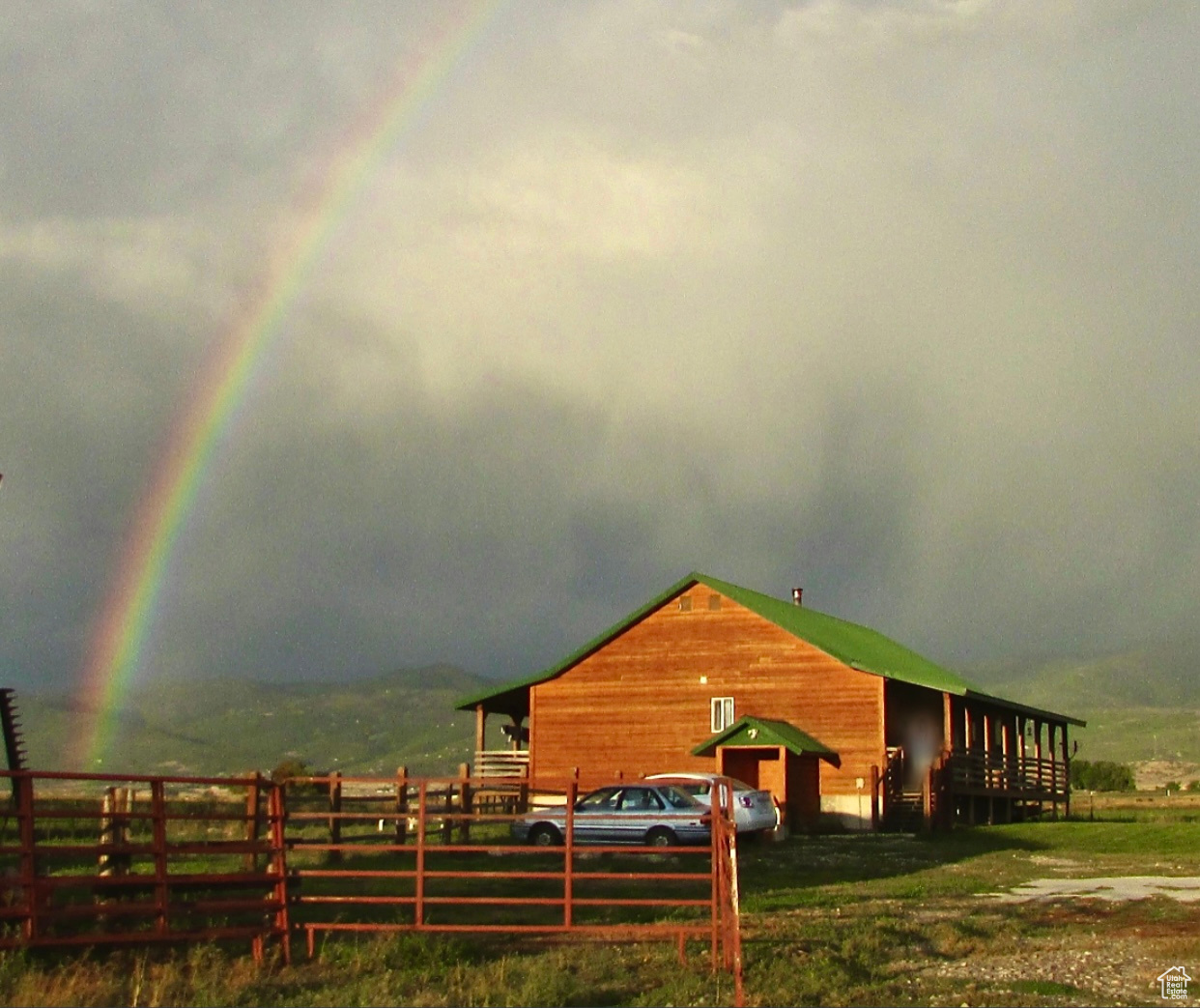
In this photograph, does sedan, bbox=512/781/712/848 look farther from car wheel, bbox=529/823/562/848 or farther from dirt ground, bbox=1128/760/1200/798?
dirt ground, bbox=1128/760/1200/798

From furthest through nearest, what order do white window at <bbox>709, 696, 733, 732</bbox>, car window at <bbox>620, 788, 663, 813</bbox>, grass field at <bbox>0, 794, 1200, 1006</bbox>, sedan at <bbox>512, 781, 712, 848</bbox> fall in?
white window at <bbox>709, 696, 733, 732</bbox>
car window at <bbox>620, 788, 663, 813</bbox>
sedan at <bbox>512, 781, 712, 848</bbox>
grass field at <bbox>0, 794, 1200, 1006</bbox>

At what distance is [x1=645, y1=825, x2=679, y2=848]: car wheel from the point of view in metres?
28.8

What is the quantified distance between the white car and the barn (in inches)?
299

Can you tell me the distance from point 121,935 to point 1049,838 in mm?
28069

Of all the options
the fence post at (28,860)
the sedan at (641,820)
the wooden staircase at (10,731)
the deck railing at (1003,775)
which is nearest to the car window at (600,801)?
the sedan at (641,820)

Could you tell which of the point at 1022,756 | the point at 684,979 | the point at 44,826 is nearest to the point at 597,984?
the point at 684,979

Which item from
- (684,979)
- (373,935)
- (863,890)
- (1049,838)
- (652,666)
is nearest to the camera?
(684,979)

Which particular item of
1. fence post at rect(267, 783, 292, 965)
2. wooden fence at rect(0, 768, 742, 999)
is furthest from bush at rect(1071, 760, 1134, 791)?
fence post at rect(267, 783, 292, 965)

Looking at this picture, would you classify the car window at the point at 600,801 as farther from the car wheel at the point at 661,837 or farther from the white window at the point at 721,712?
the white window at the point at 721,712

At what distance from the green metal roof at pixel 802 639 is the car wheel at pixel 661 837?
609 inches

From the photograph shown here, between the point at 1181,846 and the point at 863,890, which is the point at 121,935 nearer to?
the point at 863,890

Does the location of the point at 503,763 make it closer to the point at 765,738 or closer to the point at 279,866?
the point at 765,738

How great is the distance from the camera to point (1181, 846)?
115ft

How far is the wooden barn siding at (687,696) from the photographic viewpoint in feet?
143
